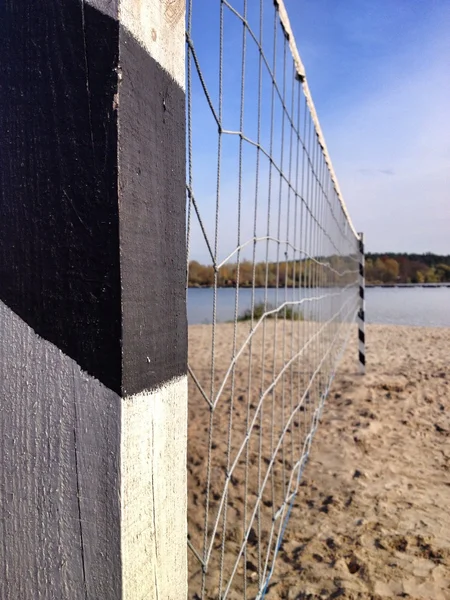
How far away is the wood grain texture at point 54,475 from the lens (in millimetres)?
540

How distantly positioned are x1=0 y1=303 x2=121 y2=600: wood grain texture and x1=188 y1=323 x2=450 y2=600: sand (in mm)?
513

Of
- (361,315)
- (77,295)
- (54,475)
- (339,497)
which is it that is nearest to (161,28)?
(77,295)

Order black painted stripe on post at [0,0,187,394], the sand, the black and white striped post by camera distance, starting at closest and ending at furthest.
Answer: black painted stripe on post at [0,0,187,394] → the sand → the black and white striped post

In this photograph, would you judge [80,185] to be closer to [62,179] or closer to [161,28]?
[62,179]

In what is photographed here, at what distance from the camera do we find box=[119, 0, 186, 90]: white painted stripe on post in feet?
1.81

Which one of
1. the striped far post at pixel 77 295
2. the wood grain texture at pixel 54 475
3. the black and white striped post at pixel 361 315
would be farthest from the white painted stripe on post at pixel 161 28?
the black and white striped post at pixel 361 315

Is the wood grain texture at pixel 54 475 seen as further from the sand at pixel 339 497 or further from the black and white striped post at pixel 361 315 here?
the black and white striped post at pixel 361 315

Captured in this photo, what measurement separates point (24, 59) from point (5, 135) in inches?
3.4

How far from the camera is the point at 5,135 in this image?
1.86 ft

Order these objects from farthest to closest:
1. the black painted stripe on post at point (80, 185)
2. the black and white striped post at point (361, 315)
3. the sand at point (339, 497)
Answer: the black and white striped post at point (361, 315) → the sand at point (339, 497) → the black painted stripe on post at point (80, 185)

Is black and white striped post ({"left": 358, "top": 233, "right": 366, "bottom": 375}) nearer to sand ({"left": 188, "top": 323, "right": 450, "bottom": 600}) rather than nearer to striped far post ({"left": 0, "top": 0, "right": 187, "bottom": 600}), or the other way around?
sand ({"left": 188, "top": 323, "right": 450, "bottom": 600})

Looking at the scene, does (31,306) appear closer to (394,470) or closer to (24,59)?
(24,59)

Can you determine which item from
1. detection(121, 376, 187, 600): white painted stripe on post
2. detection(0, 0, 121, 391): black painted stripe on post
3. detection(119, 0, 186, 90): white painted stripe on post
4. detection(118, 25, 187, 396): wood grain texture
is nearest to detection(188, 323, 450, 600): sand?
detection(121, 376, 187, 600): white painted stripe on post

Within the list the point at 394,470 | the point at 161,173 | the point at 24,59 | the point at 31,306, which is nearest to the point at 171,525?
the point at 31,306
